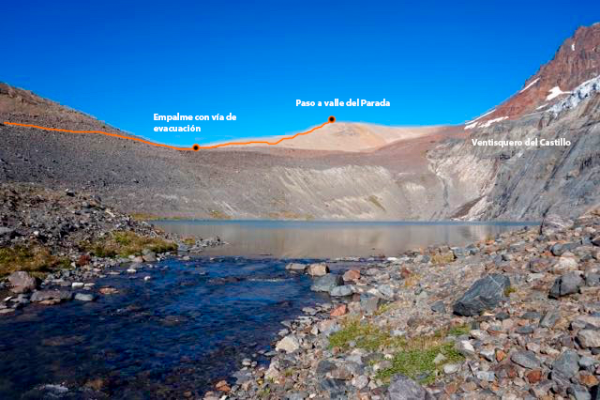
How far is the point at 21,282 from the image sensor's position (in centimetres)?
1655

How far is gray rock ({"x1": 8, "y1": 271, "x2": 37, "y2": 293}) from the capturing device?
16172mm

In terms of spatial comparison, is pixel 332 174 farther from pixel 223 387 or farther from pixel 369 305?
pixel 223 387

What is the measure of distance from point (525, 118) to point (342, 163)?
182 ft

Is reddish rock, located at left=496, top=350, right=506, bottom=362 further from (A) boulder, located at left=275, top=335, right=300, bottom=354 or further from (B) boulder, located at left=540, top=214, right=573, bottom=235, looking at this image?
(B) boulder, located at left=540, top=214, right=573, bottom=235

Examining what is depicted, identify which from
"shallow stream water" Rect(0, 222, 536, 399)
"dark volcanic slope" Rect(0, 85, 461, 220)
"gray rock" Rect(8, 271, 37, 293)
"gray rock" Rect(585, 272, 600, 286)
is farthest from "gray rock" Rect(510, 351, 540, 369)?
"dark volcanic slope" Rect(0, 85, 461, 220)

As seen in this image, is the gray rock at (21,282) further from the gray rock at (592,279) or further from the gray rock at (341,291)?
the gray rock at (592,279)

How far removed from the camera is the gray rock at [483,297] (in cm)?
924

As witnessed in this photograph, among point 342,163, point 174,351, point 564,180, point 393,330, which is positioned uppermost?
point 342,163

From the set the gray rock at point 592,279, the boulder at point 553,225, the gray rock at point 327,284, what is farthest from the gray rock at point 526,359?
the gray rock at point 327,284

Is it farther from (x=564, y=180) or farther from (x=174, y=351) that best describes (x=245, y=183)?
(x=174, y=351)

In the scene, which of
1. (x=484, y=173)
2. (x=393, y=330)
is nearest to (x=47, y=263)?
(x=393, y=330)

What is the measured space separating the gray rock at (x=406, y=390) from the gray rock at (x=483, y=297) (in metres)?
2.90

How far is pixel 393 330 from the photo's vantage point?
9820 mm

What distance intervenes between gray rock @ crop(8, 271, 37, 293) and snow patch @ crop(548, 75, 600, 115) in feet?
385
